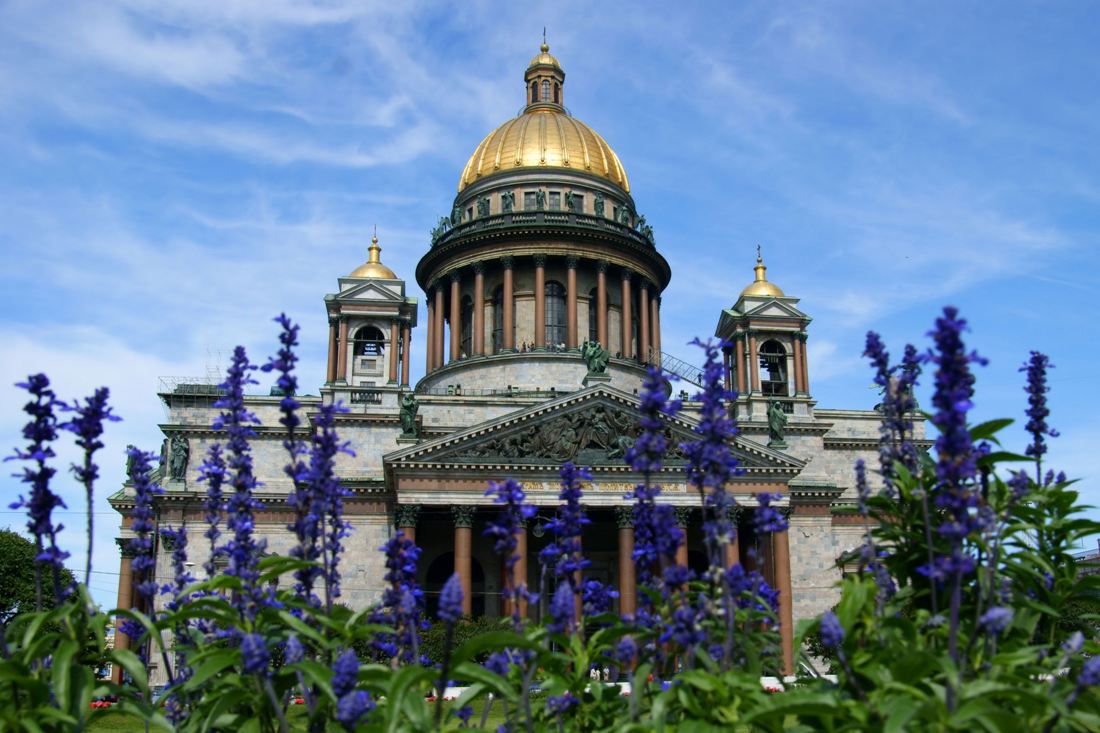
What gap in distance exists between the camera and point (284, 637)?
9.87m

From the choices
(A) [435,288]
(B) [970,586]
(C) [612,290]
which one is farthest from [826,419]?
(B) [970,586]

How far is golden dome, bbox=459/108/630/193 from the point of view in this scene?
214ft

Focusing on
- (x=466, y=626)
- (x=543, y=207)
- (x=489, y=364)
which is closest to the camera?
(x=466, y=626)

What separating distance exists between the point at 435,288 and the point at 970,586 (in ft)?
184

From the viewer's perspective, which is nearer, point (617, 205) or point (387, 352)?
point (387, 352)

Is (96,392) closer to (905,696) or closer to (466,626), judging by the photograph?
(905,696)

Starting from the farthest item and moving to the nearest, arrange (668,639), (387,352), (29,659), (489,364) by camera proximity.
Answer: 1. (489,364)
2. (387,352)
3. (668,639)
4. (29,659)

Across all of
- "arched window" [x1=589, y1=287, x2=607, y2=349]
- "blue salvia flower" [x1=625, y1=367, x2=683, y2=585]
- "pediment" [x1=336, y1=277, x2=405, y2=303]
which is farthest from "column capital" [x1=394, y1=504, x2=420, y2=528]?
"blue salvia flower" [x1=625, y1=367, x2=683, y2=585]

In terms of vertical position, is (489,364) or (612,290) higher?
(612,290)

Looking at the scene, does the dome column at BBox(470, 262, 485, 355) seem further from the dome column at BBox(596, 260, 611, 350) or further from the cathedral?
the dome column at BBox(596, 260, 611, 350)

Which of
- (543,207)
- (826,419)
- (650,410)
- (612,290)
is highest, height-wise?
(543,207)

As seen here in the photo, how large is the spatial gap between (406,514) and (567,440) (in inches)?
287

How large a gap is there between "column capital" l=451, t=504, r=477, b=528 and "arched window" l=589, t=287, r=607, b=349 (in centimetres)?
1864

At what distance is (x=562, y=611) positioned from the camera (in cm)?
930
